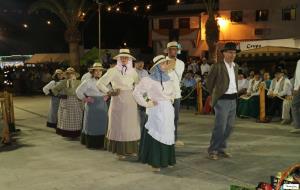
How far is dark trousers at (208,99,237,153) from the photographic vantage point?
7.68 metres

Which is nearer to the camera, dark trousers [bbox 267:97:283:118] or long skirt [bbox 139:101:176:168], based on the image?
long skirt [bbox 139:101:176:168]

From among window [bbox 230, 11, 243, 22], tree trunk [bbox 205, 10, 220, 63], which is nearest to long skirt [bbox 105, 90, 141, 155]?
tree trunk [bbox 205, 10, 220, 63]

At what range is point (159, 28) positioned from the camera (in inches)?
1908

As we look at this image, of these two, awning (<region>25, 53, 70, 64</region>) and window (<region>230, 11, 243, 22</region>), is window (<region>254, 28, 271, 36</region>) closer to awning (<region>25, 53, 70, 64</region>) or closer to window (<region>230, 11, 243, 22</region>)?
window (<region>230, 11, 243, 22</region>)

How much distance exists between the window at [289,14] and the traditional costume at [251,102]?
28.7 metres

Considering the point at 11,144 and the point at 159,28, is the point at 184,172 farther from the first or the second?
the point at 159,28

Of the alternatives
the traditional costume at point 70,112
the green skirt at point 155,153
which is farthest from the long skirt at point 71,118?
the green skirt at point 155,153

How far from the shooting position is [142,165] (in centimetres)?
752

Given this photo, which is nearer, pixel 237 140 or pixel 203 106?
pixel 237 140

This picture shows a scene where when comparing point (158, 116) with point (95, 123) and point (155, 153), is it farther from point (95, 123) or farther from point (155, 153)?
point (95, 123)

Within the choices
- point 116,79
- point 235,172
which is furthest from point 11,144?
point 235,172

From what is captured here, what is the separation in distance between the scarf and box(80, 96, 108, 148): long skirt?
2.29 meters

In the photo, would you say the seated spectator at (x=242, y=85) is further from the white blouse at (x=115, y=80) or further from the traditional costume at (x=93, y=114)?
the white blouse at (x=115, y=80)

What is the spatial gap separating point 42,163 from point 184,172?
2481 mm
